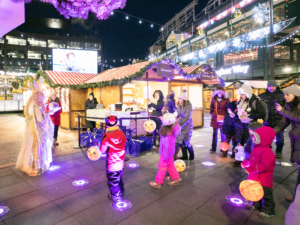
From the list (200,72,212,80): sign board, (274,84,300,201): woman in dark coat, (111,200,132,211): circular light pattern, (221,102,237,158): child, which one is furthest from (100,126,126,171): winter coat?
(200,72,212,80): sign board

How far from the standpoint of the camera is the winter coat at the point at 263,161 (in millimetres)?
2746

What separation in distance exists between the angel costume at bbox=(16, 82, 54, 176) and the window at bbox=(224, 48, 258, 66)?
67.7 feet

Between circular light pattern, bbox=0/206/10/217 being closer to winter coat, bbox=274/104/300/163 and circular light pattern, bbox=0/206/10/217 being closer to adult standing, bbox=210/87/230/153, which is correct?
winter coat, bbox=274/104/300/163

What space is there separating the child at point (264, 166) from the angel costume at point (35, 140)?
13.7 feet

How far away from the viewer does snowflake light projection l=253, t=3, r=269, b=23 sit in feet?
54.3

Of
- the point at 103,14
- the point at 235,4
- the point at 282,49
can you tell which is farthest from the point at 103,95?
the point at 235,4

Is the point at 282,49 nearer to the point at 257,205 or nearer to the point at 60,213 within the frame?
the point at 257,205

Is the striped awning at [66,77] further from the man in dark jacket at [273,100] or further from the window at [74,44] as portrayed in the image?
the window at [74,44]

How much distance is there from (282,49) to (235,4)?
768cm

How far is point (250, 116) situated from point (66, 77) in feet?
34.3

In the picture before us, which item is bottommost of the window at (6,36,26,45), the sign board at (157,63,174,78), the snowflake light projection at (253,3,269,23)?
the sign board at (157,63,174,78)

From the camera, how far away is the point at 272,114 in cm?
545

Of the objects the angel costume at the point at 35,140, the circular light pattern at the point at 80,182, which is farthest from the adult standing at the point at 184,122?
the angel costume at the point at 35,140

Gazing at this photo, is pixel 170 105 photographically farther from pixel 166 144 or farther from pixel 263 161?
pixel 263 161
